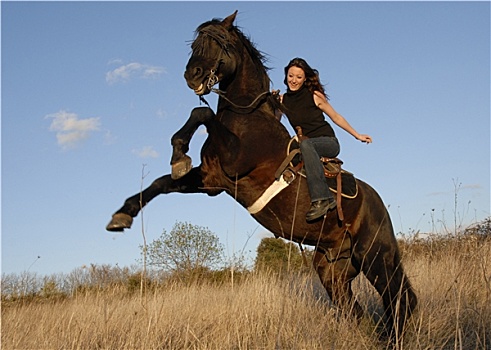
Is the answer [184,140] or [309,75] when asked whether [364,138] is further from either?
[184,140]

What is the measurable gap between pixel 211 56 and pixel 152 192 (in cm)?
147

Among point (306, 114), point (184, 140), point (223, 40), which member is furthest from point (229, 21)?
point (184, 140)

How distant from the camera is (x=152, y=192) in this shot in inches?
223

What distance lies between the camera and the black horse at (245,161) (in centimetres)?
561

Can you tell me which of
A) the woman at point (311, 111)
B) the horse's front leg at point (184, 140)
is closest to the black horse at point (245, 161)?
the horse's front leg at point (184, 140)

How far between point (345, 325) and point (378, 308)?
2.00 metres

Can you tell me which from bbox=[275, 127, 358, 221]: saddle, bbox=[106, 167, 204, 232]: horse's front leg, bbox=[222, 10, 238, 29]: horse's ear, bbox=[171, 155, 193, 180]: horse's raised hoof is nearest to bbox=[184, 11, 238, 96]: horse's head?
bbox=[222, 10, 238, 29]: horse's ear

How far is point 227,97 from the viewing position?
19.9 feet

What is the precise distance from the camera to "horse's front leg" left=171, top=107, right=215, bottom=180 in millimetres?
5273

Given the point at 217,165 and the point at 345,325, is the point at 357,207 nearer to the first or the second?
the point at 345,325

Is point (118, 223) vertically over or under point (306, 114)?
under

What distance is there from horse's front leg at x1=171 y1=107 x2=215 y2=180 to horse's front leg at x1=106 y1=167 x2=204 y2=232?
0.41 meters

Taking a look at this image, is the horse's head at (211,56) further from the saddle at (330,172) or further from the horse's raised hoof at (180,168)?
the saddle at (330,172)

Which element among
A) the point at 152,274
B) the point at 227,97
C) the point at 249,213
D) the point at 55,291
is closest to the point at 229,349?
the point at 249,213
